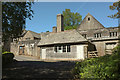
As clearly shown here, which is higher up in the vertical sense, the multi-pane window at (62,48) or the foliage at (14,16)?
the foliage at (14,16)

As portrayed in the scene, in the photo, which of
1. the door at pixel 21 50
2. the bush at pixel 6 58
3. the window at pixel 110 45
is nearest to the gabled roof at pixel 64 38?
the window at pixel 110 45

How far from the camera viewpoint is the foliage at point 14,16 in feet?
22.3

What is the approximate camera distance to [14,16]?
7.13 metres

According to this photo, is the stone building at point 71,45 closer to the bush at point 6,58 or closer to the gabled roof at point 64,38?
the gabled roof at point 64,38

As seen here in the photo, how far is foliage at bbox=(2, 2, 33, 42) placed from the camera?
22.3 feet

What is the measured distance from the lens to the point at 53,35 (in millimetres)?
20906

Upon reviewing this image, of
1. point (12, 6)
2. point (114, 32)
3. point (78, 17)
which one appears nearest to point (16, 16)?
point (12, 6)

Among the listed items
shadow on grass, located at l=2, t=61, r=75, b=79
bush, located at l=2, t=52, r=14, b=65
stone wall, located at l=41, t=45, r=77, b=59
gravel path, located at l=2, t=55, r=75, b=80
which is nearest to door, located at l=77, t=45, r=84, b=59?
stone wall, located at l=41, t=45, r=77, b=59

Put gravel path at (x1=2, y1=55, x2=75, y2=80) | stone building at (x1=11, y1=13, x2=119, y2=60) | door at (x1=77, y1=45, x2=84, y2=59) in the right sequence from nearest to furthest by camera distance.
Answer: gravel path at (x1=2, y1=55, x2=75, y2=80) < door at (x1=77, y1=45, x2=84, y2=59) < stone building at (x1=11, y1=13, x2=119, y2=60)

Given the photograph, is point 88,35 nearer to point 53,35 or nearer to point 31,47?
point 53,35

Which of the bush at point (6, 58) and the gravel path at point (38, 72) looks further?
the bush at point (6, 58)

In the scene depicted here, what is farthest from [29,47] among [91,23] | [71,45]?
[91,23]

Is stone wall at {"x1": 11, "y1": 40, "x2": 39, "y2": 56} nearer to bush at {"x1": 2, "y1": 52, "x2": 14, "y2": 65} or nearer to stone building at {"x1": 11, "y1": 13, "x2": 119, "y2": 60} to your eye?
stone building at {"x1": 11, "y1": 13, "x2": 119, "y2": 60}

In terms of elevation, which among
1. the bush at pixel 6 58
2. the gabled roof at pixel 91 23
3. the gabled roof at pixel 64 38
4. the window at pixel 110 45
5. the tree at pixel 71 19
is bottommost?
the bush at pixel 6 58
